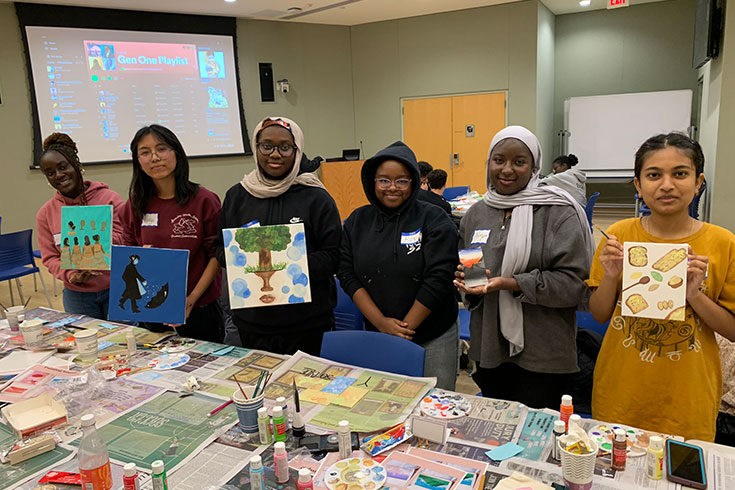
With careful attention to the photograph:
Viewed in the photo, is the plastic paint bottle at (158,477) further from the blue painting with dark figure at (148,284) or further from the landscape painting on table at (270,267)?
the blue painting with dark figure at (148,284)

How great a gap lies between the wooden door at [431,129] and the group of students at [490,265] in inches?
303

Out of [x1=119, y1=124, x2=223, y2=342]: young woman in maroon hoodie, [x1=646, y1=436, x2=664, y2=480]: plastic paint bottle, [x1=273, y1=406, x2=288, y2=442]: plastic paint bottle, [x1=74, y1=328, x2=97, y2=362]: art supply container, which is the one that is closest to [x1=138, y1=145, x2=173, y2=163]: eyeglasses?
[x1=119, y1=124, x2=223, y2=342]: young woman in maroon hoodie

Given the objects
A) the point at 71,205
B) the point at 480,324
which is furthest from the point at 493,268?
the point at 71,205

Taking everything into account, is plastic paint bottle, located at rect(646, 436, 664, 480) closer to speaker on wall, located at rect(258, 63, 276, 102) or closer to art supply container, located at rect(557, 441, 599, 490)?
art supply container, located at rect(557, 441, 599, 490)

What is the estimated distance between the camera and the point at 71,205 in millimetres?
2756

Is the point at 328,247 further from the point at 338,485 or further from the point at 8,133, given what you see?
the point at 8,133

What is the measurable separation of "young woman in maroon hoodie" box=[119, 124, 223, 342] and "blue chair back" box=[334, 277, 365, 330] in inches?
32.1

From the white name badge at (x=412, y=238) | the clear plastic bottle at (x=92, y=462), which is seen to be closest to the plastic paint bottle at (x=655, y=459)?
the white name badge at (x=412, y=238)

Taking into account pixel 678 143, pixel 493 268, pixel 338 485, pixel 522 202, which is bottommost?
pixel 338 485

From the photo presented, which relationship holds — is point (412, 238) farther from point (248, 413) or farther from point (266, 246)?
point (248, 413)

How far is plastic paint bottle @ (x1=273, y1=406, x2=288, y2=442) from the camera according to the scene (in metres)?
1.48

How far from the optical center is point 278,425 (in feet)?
4.88

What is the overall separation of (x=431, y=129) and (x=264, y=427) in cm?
888

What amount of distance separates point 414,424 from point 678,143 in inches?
Answer: 48.3
